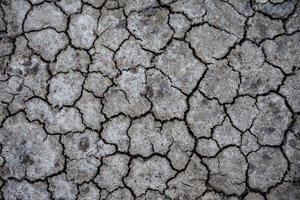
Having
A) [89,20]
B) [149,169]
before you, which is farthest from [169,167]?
[89,20]

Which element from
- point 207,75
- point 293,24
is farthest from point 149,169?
point 293,24

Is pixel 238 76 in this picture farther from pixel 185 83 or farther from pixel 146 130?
pixel 146 130

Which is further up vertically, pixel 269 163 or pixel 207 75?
pixel 207 75

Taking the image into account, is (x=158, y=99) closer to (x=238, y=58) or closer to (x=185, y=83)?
(x=185, y=83)

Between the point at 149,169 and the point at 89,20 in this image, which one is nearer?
the point at 149,169

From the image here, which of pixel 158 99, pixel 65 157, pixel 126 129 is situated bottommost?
pixel 65 157

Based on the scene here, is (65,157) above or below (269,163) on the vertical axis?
below
